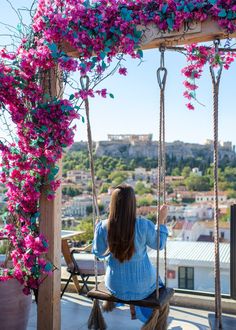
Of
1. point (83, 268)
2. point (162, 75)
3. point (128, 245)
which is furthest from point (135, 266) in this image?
point (83, 268)

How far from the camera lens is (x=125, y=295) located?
213cm

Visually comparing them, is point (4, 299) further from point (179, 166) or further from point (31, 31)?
point (179, 166)

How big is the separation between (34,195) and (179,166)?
28.1 ft

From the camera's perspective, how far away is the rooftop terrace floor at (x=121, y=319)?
8.85 feet

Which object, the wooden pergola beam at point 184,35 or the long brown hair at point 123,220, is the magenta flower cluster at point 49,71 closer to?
the wooden pergola beam at point 184,35

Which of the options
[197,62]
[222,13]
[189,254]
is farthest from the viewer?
[189,254]

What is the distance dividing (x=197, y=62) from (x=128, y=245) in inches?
45.5

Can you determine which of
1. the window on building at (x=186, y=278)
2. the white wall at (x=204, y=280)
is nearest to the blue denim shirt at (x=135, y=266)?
the white wall at (x=204, y=280)

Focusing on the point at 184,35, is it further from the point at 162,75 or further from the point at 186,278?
the point at 186,278

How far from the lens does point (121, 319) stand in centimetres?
283

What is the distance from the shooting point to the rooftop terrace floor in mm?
2697

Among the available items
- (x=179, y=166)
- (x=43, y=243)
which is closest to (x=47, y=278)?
(x=43, y=243)

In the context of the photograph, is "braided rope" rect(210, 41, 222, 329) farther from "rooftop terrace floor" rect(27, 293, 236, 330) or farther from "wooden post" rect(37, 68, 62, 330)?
"wooden post" rect(37, 68, 62, 330)

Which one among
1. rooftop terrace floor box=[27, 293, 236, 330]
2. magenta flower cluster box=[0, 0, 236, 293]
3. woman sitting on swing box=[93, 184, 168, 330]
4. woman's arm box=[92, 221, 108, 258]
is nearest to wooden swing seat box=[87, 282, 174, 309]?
woman sitting on swing box=[93, 184, 168, 330]
